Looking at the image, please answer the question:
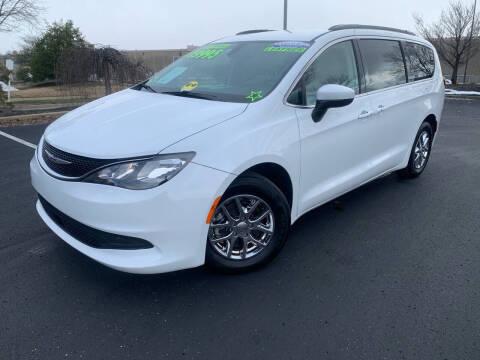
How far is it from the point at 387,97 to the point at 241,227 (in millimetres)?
2222

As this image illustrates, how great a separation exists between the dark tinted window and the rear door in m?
0.17

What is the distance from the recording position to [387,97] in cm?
413

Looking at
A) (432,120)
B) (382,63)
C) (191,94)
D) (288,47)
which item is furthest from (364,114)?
(432,120)

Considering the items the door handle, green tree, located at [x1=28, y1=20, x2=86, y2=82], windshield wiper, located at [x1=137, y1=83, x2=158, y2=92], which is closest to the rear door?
the door handle

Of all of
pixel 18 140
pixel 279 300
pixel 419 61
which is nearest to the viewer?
pixel 279 300

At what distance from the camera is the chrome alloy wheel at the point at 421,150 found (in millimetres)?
5148

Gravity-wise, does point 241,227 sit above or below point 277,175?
below

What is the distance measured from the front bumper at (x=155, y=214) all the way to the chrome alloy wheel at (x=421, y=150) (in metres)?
3.40

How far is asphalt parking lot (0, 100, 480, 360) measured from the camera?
91.4 inches

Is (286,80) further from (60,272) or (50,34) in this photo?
(50,34)

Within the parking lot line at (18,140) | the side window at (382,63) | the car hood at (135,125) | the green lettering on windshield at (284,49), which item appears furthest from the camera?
the parking lot line at (18,140)

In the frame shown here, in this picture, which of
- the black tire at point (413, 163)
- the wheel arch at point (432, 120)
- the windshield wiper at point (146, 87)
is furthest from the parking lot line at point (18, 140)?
the wheel arch at point (432, 120)

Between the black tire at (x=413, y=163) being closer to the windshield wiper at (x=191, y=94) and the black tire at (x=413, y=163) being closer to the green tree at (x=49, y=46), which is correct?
the windshield wiper at (x=191, y=94)

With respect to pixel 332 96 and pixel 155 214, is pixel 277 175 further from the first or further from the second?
pixel 155 214
